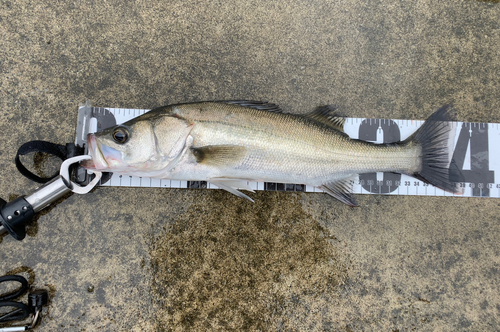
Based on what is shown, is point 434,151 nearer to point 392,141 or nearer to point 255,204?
point 392,141

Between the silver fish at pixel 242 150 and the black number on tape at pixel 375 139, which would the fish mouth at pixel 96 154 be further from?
the black number on tape at pixel 375 139

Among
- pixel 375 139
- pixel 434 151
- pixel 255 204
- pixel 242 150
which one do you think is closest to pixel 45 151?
pixel 242 150

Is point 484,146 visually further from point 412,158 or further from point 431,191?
point 412,158

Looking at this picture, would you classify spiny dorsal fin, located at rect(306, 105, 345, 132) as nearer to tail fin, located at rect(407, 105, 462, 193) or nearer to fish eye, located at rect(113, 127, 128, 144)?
tail fin, located at rect(407, 105, 462, 193)

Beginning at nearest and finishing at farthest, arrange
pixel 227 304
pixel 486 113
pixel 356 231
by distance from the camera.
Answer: pixel 227 304
pixel 356 231
pixel 486 113

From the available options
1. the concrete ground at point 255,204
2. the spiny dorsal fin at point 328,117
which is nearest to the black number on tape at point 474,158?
the concrete ground at point 255,204

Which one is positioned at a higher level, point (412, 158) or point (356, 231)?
point (412, 158)

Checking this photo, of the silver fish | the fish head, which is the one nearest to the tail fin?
the silver fish

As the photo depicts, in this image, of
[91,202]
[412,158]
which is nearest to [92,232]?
[91,202]
